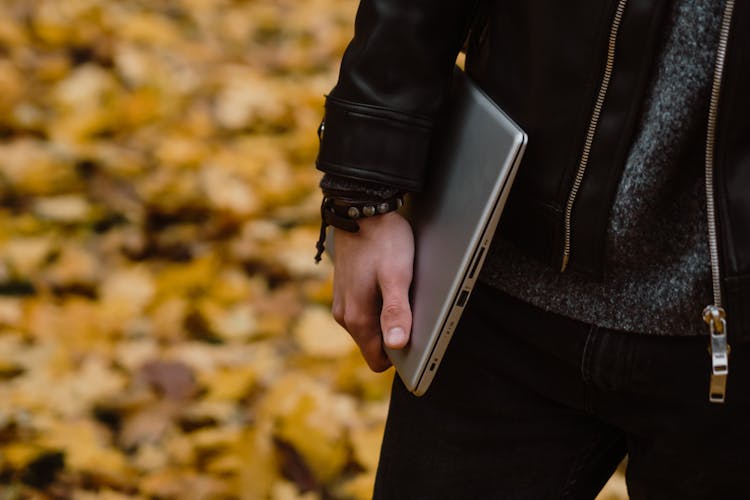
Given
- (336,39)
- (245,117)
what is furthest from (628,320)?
(336,39)

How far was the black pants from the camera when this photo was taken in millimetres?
917

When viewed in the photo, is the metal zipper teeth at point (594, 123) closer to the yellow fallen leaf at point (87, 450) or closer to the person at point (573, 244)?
the person at point (573, 244)

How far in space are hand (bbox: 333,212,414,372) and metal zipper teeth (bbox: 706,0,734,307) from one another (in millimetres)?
294

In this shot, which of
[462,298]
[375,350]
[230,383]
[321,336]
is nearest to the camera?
[462,298]

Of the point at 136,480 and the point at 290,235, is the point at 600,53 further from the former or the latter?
the point at 290,235

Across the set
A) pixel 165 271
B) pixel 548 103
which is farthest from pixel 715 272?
pixel 165 271

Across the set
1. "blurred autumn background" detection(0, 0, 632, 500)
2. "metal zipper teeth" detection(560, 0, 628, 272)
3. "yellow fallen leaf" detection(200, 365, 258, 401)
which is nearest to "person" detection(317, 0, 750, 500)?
"metal zipper teeth" detection(560, 0, 628, 272)

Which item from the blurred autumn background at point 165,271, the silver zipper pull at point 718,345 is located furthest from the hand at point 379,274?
the blurred autumn background at point 165,271

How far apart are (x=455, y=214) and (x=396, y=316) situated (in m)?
0.12

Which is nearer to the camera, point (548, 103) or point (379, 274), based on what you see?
point (548, 103)

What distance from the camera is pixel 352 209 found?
98cm

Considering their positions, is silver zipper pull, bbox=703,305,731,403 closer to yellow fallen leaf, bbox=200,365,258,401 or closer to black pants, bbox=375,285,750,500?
black pants, bbox=375,285,750,500

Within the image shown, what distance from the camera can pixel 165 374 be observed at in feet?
6.95

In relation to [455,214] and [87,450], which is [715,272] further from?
[87,450]
